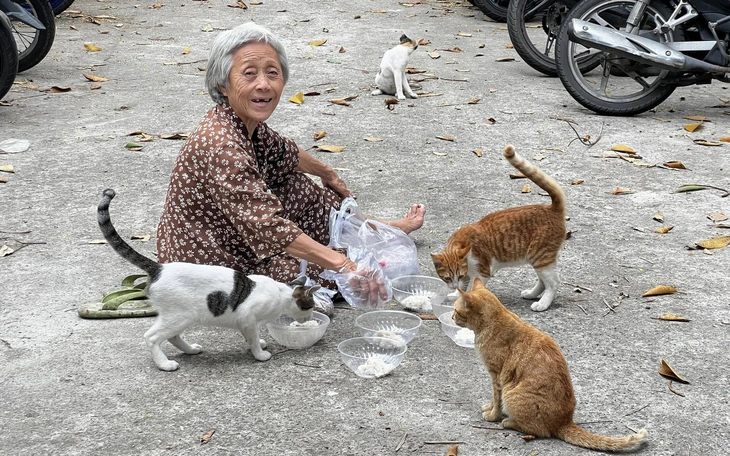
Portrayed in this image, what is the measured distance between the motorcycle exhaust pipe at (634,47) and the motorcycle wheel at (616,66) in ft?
0.43

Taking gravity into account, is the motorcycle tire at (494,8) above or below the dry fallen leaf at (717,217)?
above

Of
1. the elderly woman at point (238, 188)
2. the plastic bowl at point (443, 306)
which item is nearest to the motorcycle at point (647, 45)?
the plastic bowl at point (443, 306)

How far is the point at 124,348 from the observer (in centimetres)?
317

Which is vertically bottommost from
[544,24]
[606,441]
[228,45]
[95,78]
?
[95,78]

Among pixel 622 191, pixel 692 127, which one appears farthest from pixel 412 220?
pixel 692 127

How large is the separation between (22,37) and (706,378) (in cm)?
681

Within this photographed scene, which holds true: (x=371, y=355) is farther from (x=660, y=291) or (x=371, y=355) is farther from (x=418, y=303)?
(x=660, y=291)

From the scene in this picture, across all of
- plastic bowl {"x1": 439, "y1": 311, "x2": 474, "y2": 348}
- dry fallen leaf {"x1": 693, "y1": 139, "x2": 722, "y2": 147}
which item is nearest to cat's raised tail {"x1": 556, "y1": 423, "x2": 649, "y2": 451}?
plastic bowl {"x1": 439, "y1": 311, "x2": 474, "y2": 348}

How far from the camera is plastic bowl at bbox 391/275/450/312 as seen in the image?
11.6 ft

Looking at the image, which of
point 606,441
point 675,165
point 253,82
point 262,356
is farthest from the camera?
point 675,165

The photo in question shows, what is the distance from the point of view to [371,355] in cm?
315

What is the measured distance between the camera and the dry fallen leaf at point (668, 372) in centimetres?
288

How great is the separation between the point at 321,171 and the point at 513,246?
1.09 m

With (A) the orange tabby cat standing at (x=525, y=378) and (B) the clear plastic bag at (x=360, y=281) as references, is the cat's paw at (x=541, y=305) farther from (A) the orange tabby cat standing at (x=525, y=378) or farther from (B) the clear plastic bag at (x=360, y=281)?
(A) the orange tabby cat standing at (x=525, y=378)
